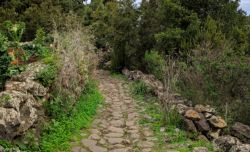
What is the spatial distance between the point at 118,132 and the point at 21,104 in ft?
7.21

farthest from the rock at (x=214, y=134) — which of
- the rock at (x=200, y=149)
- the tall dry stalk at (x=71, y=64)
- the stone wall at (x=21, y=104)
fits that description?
the stone wall at (x=21, y=104)

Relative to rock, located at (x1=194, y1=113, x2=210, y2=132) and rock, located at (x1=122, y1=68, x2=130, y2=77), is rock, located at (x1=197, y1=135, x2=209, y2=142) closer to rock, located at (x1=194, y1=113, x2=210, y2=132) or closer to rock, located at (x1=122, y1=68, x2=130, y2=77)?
rock, located at (x1=194, y1=113, x2=210, y2=132)

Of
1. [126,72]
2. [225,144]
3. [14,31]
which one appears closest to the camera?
[225,144]

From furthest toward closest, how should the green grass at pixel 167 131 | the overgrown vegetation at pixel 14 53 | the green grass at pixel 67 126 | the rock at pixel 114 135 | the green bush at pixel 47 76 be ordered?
the green bush at pixel 47 76 → the rock at pixel 114 135 → the overgrown vegetation at pixel 14 53 → the green grass at pixel 167 131 → the green grass at pixel 67 126

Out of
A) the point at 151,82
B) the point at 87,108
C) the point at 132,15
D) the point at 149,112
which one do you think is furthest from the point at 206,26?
the point at 87,108

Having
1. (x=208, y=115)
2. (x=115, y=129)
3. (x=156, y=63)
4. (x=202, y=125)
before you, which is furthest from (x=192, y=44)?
(x=115, y=129)

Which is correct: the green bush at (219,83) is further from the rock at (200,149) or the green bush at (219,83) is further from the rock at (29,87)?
the rock at (29,87)

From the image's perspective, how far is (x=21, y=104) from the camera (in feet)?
18.3

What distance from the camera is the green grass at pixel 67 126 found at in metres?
5.83

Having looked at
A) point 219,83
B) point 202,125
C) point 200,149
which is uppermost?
point 219,83

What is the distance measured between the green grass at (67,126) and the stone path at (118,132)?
0.63ft

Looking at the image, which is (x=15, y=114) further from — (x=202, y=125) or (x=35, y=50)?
(x=35, y=50)

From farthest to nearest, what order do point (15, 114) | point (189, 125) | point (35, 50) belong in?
point (35, 50), point (189, 125), point (15, 114)

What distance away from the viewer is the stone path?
6.17 m
